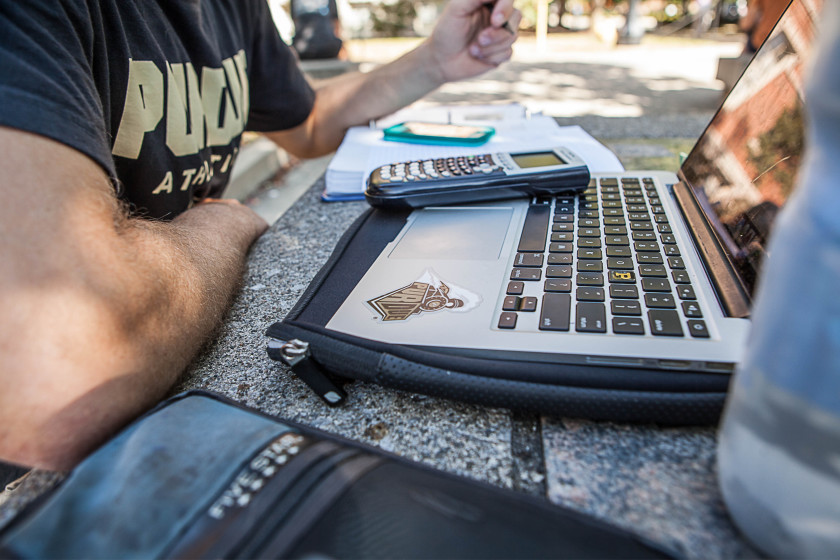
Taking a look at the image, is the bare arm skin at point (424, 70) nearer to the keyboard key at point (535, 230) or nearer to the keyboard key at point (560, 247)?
the keyboard key at point (535, 230)

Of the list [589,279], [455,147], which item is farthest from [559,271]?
[455,147]

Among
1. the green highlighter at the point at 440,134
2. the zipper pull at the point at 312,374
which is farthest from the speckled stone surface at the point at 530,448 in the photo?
the green highlighter at the point at 440,134

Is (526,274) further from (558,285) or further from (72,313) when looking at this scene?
(72,313)

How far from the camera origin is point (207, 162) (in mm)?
1082

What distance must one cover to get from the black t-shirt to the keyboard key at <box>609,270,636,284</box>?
552 mm

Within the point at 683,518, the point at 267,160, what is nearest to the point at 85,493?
the point at 683,518

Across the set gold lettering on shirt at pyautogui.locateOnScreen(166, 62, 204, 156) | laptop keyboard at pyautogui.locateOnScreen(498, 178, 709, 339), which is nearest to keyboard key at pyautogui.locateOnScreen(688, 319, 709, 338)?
laptop keyboard at pyautogui.locateOnScreen(498, 178, 709, 339)

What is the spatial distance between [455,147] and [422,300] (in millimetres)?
680

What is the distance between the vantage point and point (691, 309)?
0.48 m

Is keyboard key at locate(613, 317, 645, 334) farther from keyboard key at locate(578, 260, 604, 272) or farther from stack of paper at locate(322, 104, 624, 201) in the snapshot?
stack of paper at locate(322, 104, 624, 201)

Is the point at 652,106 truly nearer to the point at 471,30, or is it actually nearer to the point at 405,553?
the point at 471,30

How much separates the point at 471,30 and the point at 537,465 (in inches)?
47.8

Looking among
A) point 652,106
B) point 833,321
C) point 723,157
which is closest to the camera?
point 833,321

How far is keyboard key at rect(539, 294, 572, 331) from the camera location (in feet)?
1.54
